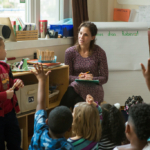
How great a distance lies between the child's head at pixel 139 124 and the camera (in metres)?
1.25

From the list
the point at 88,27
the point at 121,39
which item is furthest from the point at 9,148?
the point at 121,39

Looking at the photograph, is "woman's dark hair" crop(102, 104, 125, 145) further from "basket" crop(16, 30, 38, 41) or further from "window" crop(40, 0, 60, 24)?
"window" crop(40, 0, 60, 24)

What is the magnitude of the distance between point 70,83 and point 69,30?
797 mm

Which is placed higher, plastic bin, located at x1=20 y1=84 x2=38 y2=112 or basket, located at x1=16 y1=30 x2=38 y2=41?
basket, located at x1=16 y1=30 x2=38 y2=41

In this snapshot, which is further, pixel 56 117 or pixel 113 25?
pixel 113 25

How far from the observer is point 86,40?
2.84 metres

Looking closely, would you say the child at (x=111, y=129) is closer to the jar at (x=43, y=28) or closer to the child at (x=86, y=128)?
the child at (x=86, y=128)

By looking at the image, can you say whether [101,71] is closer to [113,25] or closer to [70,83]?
[70,83]

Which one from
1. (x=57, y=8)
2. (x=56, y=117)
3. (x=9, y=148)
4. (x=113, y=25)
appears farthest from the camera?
(x=57, y=8)

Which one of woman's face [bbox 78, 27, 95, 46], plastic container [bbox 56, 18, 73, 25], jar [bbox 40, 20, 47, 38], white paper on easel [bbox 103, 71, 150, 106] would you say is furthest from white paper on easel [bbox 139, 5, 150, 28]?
jar [bbox 40, 20, 47, 38]

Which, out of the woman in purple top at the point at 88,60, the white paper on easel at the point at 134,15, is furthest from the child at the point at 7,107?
the white paper on easel at the point at 134,15

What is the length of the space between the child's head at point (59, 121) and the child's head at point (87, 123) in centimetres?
16

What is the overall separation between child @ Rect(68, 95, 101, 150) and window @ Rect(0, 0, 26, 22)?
5.42 ft

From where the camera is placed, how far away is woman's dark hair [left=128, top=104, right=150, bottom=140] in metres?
→ 1.24
